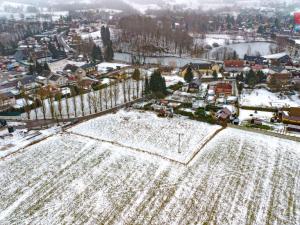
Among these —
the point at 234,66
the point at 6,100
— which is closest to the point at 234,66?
the point at 234,66

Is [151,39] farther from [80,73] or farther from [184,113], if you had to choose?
[184,113]

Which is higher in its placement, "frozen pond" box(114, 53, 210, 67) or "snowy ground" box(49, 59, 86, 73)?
"frozen pond" box(114, 53, 210, 67)

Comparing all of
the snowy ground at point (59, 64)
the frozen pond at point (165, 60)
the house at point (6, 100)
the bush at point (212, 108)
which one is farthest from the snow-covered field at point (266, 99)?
the snowy ground at point (59, 64)

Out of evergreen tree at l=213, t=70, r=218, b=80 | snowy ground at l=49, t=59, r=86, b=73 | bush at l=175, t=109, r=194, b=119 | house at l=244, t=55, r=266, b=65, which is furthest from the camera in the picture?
house at l=244, t=55, r=266, b=65

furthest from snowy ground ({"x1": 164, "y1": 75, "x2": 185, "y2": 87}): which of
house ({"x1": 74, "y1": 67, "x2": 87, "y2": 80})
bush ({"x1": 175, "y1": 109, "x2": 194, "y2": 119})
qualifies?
house ({"x1": 74, "y1": 67, "x2": 87, "y2": 80})

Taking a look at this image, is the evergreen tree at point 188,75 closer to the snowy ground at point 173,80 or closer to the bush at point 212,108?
the snowy ground at point 173,80

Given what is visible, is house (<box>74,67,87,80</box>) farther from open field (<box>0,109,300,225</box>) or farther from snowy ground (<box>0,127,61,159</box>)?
open field (<box>0,109,300,225</box>)
